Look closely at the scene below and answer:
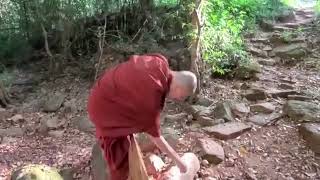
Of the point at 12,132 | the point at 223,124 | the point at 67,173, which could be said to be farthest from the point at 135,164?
the point at 12,132

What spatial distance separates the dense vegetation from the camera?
5.42m

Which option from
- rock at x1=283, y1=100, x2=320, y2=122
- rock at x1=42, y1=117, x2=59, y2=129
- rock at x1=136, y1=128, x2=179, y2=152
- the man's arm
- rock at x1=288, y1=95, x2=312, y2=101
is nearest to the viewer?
the man's arm

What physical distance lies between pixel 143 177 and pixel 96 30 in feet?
13.5

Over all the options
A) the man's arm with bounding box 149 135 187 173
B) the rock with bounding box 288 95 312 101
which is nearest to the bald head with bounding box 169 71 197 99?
the man's arm with bounding box 149 135 187 173

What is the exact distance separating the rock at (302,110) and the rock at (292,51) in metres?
1.85

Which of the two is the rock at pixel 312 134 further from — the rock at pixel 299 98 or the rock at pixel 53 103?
the rock at pixel 53 103

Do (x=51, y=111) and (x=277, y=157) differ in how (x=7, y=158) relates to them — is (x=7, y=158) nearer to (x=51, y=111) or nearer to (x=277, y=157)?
(x=51, y=111)

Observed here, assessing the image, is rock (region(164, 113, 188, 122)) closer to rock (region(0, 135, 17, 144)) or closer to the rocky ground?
the rocky ground

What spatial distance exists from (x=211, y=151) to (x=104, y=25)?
3.15 metres

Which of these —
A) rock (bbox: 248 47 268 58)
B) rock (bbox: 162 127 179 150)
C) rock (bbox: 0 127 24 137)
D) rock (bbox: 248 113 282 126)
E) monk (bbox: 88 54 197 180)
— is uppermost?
monk (bbox: 88 54 197 180)

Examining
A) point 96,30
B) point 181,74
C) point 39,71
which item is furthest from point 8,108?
point 181,74

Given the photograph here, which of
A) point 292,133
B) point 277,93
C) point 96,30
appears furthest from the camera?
point 96,30

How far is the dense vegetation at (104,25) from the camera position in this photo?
542 cm

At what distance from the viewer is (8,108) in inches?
219
